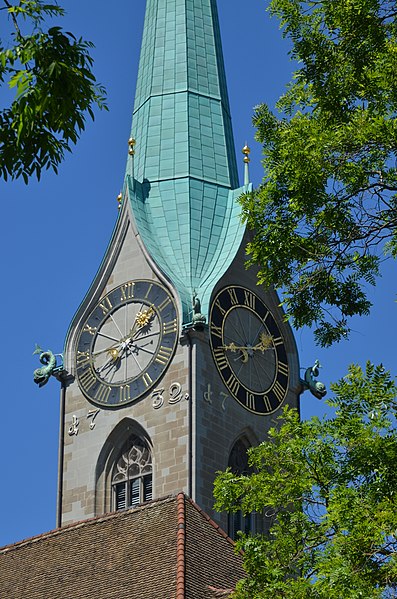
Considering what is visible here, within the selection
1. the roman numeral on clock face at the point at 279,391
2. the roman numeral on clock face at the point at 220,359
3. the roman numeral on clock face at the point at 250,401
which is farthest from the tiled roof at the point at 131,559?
the roman numeral on clock face at the point at 279,391

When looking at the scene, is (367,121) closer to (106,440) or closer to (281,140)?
(281,140)

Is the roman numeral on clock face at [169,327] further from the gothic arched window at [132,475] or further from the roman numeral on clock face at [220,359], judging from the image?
the gothic arched window at [132,475]

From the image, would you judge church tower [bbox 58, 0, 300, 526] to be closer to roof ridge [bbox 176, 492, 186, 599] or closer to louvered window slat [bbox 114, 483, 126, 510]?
louvered window slat [bbox 114, 483, 126, 510]

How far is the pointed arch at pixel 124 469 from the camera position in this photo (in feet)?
146

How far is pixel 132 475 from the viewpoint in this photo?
147 feet

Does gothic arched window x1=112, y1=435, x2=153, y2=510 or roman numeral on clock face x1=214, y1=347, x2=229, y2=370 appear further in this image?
roman numeral on clock face x1=214, y1=347, x2=229, y2=370

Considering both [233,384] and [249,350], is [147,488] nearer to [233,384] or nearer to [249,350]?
[233,384]

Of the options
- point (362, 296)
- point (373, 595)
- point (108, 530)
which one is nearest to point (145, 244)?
point (108, 530)

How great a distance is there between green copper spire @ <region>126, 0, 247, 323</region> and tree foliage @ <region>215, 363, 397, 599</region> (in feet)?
78.2

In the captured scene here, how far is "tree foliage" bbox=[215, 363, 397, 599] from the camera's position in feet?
63.6

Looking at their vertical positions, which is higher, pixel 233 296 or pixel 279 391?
pixel 233 296

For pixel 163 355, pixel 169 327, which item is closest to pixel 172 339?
pixel 169 327

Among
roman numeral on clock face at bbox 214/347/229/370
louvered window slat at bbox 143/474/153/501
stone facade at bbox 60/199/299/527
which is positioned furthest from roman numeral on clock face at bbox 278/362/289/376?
louvered window slat at bbox 143/474/153/501

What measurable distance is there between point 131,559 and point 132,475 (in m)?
13.7
